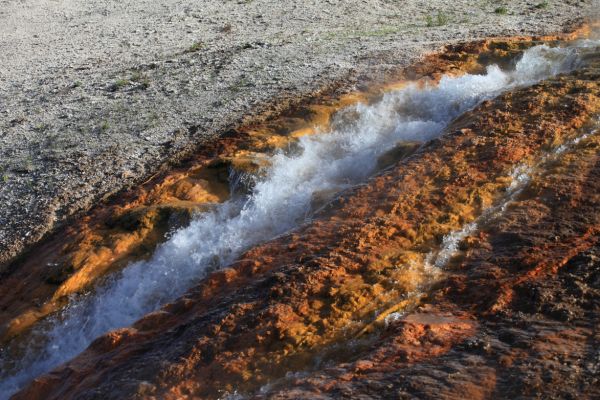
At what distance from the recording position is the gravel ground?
10.5 m

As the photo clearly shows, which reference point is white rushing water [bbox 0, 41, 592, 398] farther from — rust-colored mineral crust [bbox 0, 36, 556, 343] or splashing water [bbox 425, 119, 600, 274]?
splashing water [bbox 425, 119, 600, 274]

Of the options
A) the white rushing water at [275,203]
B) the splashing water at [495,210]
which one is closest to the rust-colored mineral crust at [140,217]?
the white rushing water at [275,203]

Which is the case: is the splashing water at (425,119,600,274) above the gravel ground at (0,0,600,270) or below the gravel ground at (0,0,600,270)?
below

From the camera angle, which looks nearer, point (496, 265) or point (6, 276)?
point (496, 265)

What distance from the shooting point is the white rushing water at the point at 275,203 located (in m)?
8.05

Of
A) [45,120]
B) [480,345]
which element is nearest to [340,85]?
[45,120]

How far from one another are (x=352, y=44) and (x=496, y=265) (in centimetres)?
859

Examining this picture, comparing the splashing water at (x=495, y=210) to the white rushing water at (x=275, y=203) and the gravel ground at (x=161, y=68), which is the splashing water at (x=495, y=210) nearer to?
the white rushing water at (x=275, y=203)

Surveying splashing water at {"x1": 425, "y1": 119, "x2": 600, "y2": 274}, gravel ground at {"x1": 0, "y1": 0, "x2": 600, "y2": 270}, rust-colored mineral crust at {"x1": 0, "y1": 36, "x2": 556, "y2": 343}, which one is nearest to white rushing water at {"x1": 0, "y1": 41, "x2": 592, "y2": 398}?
rust-colored mineral crust at {"x1": 0, "y1": 36, "x2": 556, "y2": 343}

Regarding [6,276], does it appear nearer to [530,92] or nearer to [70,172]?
[70,172]

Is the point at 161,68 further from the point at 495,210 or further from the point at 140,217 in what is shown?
the point at 495,210

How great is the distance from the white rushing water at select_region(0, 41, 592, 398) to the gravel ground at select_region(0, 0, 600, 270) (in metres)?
1.39

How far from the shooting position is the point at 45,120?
39.5 feet

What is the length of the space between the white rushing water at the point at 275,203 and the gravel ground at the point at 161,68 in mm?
1390
